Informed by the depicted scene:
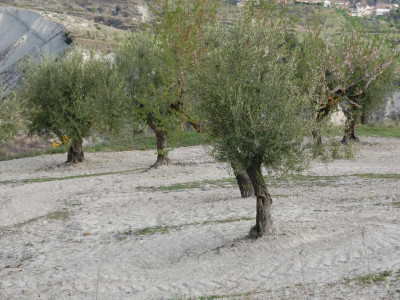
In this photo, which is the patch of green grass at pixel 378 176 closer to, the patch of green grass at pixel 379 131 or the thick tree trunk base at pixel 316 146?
the thick tree trunk base at pixel 316 146

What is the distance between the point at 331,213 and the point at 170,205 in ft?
17.7

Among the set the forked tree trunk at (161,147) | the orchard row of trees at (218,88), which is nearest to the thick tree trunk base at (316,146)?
the orchard row of trees at (218,88)

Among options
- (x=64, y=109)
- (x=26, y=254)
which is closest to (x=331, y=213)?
(x=26, y=254)

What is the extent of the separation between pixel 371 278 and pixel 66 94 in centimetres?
1922

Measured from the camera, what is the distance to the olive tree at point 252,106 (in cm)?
1049

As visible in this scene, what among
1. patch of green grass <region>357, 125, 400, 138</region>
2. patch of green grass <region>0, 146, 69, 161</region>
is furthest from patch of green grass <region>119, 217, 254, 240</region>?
patch of green grass <region>357, 125, 400, 138</region>

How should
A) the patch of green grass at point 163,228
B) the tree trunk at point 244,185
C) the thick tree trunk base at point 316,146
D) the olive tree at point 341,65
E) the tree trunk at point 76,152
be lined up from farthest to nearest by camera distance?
the tree trunk at point 76,152 → the olive tree at point 341,65 → the tree trunk at point 244,185 → the patch of green grass at point 163,228 → the thick tree trunk base at point 316,146

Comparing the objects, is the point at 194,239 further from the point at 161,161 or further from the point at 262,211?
the point at 161,161

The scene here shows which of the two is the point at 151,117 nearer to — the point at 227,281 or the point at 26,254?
the point at 26,254

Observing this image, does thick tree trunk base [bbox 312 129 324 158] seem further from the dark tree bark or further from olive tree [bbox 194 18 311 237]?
the dark tree bark

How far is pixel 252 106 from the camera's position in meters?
10.7

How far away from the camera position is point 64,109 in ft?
80.5

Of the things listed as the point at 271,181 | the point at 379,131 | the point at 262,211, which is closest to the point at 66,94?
the point at 271,181

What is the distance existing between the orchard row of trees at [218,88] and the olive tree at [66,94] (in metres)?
0.05
